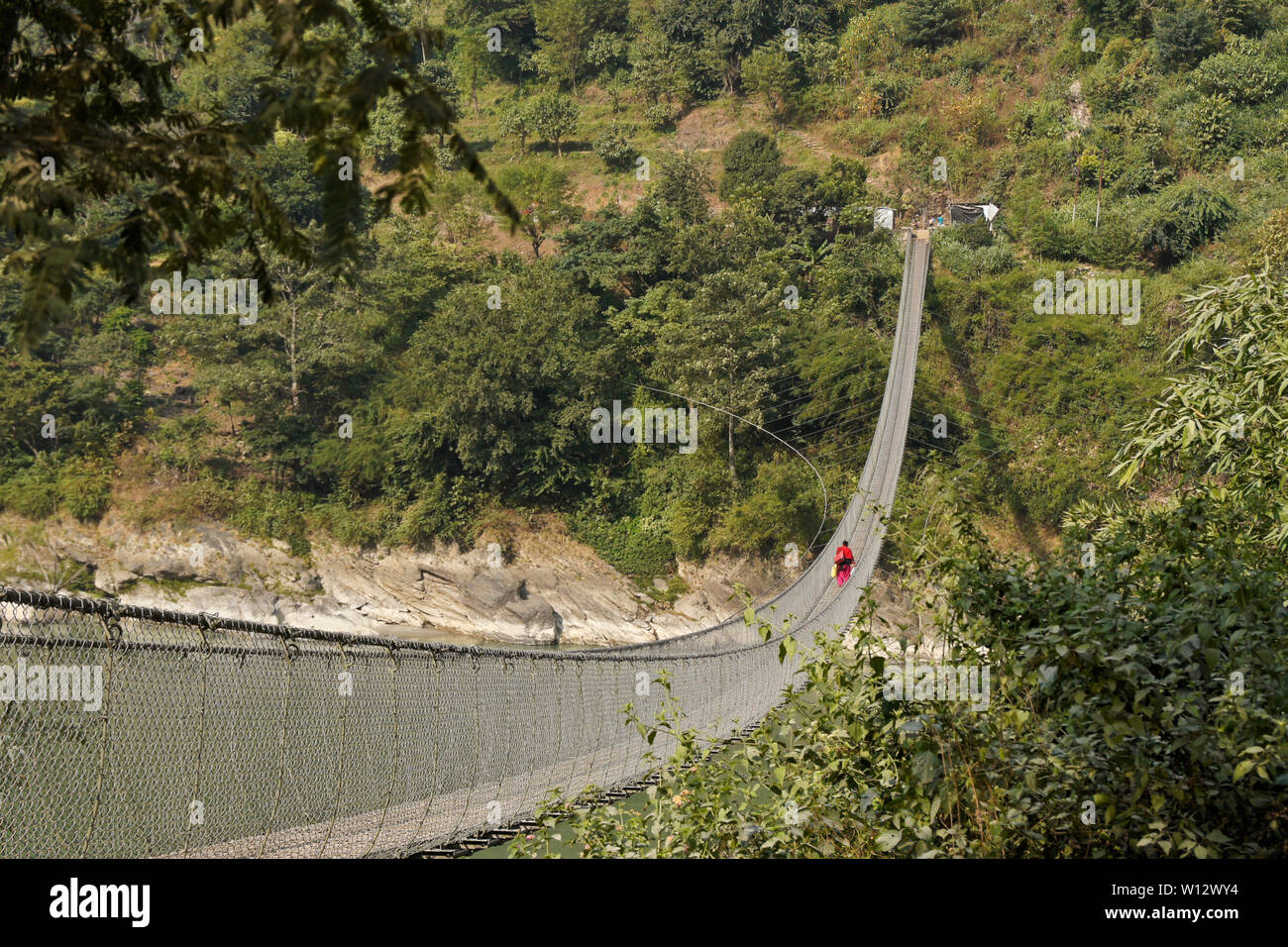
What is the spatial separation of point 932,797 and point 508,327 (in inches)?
799

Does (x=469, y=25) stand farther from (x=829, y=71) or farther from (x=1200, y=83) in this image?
(x=1200, y=83)

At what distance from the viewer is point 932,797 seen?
9.02 feet

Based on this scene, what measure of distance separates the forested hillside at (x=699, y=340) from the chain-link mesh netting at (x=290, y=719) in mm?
12317

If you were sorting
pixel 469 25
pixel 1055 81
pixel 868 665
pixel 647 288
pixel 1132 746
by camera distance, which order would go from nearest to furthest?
pixel 1132 746 < pixel 868 665 < pixel 647 288 < pixel 1055 81 < pixel 469 25

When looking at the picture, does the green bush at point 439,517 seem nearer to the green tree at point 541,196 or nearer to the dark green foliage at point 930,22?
the green tree at point 541,196

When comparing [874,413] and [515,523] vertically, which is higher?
[874,413]

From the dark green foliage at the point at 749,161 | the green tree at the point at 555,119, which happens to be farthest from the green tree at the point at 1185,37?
the green tree at the point at 555,119

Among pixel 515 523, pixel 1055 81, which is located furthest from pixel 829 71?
pixel 515 523

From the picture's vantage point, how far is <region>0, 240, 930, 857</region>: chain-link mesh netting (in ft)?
10.4
